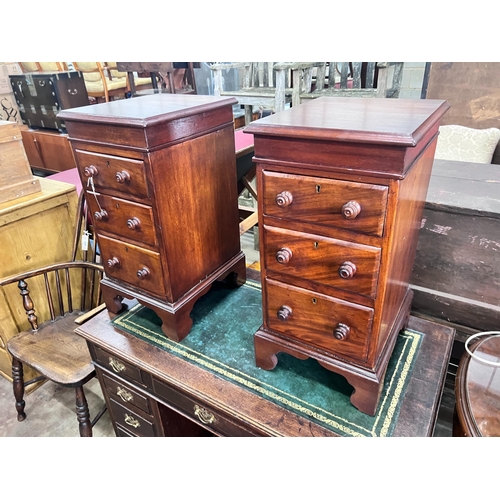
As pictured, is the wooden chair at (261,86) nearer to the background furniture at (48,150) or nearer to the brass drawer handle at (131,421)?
the background furniture at (48,150)

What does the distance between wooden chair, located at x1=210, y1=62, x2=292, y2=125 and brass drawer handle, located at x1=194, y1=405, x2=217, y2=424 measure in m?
2.74

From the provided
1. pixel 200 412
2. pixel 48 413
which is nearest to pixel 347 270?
pixel 200 412

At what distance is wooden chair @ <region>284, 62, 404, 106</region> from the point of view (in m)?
2.79

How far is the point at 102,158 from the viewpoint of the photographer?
104cm

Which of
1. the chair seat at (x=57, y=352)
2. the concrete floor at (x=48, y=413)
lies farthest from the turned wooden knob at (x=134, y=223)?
the concrete floor at (x=48, y=413)

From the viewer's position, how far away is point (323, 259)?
0.84m

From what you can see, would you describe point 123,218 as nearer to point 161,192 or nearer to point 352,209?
point 161,192

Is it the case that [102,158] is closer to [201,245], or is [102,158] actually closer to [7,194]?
[201,245]

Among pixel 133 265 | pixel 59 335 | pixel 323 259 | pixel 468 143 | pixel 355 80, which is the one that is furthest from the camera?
pixel 355 80

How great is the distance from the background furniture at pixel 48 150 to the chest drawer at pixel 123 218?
2.97m

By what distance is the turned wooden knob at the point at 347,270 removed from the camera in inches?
31.3

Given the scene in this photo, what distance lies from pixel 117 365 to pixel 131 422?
29 centimetres

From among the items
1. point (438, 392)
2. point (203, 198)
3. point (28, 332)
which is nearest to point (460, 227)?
point (438, 392)

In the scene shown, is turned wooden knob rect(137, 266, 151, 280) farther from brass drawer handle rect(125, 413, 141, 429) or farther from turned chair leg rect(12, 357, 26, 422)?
turned chair leg rect(12, 357, 26, 422)
